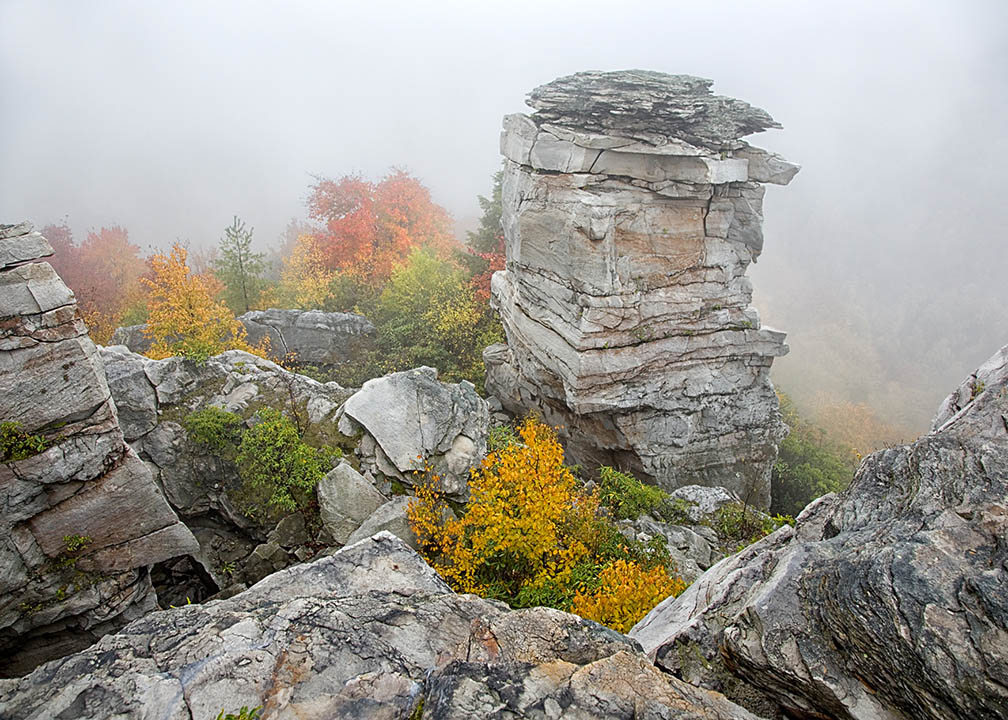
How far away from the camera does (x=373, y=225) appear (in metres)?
36.0

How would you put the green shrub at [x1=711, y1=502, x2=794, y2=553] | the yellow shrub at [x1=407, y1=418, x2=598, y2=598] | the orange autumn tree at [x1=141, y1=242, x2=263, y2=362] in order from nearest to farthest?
1. the yellow shrub at [x1=407, y1=418, x2=598, y2=598]
2. the green shrub at [x1=711, y1=502, x2=794, y2=553]
3. the orange autumn tree at [x1=141, y1=242, x2=263, y2=362]

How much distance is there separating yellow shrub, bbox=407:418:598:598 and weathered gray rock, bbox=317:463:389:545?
1.35 metres

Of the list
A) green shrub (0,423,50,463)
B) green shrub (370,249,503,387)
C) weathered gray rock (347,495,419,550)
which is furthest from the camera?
green shrub (370,249,503,387)

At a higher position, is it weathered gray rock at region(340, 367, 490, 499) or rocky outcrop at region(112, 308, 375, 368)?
weathered gray rock at region(340, 367, 490, 499)

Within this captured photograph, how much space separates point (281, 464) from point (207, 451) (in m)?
2.00

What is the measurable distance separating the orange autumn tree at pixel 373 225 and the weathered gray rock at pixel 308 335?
6.97 meters

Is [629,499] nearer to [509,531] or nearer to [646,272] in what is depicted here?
[509,531]

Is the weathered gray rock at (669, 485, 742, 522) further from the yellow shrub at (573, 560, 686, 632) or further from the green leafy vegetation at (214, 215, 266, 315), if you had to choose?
the green leafy vegetation at (214, 215, 266, 315)

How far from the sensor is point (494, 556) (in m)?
11.5

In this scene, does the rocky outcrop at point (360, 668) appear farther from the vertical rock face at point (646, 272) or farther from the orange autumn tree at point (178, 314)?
the orange autumn tree at point (178, 314)

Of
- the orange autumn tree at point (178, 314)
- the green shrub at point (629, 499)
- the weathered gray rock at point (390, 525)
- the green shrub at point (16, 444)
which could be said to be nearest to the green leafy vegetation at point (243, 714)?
the weathered gray rock at point (390, 525)

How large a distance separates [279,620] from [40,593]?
21.6ft

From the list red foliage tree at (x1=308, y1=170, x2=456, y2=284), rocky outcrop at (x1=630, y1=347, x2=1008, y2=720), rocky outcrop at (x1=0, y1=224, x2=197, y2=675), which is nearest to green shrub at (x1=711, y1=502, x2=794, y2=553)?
rocky outcrop at (x1=630, y1=347, x2=1008, y2=720)

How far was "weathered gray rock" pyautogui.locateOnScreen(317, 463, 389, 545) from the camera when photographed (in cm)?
1297
